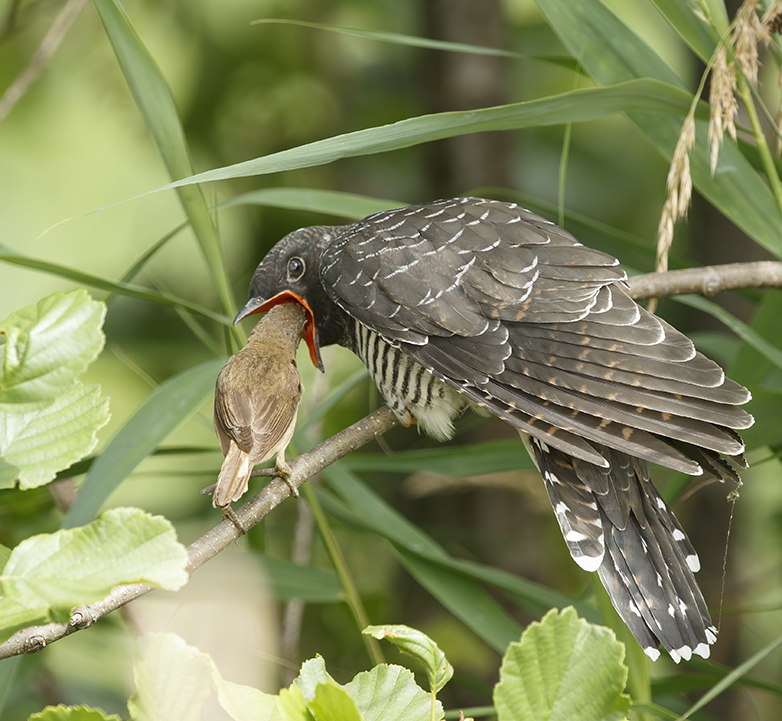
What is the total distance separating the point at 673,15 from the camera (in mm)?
1310

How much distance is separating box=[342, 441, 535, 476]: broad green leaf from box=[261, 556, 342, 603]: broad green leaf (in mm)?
247

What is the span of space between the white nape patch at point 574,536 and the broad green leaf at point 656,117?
1.95 ft

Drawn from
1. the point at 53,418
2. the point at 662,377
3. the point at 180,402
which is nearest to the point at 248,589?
the point at 180,402

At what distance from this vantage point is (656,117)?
143 centimetres

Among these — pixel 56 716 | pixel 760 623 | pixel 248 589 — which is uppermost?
pixel 56 716

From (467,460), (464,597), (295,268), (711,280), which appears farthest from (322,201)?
(464,597)

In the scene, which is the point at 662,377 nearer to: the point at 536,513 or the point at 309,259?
the point at 309,259

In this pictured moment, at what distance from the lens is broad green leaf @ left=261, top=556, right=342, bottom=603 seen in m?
1.49

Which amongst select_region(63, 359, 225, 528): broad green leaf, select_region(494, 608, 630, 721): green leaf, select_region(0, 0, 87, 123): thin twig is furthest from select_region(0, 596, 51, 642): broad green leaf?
select_region(0, 0, 87, 123): thin twig

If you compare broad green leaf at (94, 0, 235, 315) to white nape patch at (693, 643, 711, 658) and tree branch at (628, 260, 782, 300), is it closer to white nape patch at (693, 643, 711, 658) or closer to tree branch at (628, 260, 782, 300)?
tree branch at (628, 260, 782, 300)

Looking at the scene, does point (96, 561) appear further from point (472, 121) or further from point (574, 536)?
point (574, 536)

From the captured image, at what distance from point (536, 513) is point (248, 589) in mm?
1353

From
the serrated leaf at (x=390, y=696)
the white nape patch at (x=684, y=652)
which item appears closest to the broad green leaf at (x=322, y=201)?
the white nape patch at (x=684, y=652)

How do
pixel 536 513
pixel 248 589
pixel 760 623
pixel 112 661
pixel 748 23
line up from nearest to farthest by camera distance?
pixel 748 23, pixel 248 589, pixel 112 661, pixel 536 513, pixel 760 623
